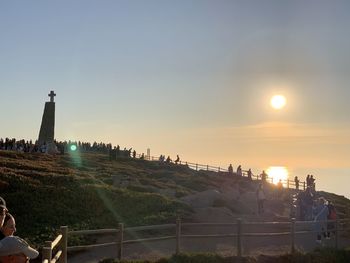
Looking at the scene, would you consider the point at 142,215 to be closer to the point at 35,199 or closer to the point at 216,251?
the point at 35,199

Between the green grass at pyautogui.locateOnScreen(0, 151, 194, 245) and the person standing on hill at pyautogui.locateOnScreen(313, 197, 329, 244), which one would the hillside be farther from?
the person standing on hill at pyautogui.locateOnScreen(313, 197, 329, 244)

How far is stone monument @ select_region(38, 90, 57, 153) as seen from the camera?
50.3 m

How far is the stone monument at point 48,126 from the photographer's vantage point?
50.3 m

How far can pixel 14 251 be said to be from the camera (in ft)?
18.9

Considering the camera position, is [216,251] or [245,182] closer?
[216,251]

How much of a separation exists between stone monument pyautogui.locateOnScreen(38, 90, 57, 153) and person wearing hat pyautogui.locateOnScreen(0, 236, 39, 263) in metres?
45.3

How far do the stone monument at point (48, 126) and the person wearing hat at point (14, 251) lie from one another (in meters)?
45.3

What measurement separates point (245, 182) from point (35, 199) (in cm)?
2946

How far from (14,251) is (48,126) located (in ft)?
152

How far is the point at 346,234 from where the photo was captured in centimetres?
2400

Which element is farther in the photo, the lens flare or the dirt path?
the lens flare

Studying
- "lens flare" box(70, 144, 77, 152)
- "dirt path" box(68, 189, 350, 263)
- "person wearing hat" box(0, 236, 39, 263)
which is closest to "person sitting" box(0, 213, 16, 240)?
"person wearing hat" box(0, 236, 39, 263)

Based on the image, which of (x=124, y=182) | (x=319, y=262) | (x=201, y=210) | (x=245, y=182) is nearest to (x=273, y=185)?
(x=245, y=182)

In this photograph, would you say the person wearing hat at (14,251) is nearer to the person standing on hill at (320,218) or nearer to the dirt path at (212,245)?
the dirt path at (212,245)
